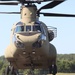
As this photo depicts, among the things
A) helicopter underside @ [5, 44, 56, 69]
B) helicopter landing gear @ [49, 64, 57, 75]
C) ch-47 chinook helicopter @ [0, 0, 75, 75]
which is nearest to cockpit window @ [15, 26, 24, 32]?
ch-47 chinook helicopter @ [0, 0, 75, 75]

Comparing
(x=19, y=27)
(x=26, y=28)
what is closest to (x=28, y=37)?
(x=26, y=28)

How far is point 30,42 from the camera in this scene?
21.3 meters

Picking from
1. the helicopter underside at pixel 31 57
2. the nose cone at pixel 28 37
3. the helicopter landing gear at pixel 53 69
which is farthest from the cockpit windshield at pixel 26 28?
the helicopter landing gear at pixel 53 69

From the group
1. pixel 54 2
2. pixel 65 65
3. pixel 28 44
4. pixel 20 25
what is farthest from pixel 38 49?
pixel 65 65

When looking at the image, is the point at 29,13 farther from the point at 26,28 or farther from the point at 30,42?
the point at 30,42

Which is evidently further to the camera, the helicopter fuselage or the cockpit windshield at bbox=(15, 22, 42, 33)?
the cockpit windshield at bbox=(15, 22, 42, 33)

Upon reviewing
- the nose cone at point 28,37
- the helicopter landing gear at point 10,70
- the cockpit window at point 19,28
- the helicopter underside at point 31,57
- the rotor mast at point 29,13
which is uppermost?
the rotor mast at point 29,13

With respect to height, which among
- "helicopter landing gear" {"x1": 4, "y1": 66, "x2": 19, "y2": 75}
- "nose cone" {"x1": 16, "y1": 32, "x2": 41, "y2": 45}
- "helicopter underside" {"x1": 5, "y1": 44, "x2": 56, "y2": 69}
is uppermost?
"nose cone" {"x1": 16, "y1": 32, "x2": 41, "y2": 45}

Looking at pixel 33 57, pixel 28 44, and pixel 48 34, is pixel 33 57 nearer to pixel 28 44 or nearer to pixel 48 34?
pixel 28 44

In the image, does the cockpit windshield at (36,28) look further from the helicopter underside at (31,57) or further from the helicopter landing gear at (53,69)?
the helicopter landing gear at (53,69)

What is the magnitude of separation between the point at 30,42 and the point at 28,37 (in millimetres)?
409

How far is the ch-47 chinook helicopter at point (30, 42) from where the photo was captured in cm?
2161

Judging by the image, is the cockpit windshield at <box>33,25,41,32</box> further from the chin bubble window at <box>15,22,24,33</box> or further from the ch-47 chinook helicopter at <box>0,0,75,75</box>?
the chin bubble window at <box>15,22,24,33</box>

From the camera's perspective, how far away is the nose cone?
2131 centimetres
